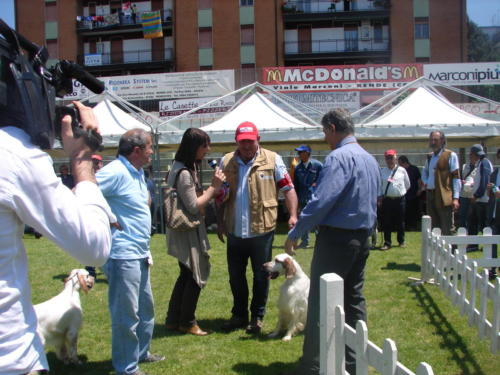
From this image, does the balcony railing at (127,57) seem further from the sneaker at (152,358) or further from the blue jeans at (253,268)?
the sneaker at (152,358)

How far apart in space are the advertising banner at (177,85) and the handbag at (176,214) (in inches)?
723

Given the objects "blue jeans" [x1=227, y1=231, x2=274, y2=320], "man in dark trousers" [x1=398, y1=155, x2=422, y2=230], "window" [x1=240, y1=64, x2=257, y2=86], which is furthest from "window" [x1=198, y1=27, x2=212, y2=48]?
"blue jeans" [x1=227, y1=231, x2=274, y2=320]

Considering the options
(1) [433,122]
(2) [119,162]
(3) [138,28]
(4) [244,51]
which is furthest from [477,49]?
(2) [119,162]

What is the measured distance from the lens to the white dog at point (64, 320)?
404cm

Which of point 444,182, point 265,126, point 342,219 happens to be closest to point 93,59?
point 265,126

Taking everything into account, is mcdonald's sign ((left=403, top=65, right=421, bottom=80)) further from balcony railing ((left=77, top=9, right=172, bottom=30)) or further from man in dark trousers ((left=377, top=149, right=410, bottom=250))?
balcony railing ((left=77, top=9, right=172, bottom=30))

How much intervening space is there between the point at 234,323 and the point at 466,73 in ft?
62.5

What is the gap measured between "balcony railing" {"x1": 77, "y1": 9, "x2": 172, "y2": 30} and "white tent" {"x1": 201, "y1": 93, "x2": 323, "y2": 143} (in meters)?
29.7

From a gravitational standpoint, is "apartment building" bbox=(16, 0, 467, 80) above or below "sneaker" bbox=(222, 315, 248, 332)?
above

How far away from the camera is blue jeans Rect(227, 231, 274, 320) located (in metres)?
4.77

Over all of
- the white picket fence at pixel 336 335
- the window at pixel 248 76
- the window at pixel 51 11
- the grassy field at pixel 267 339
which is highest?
the window at pixel 51 11

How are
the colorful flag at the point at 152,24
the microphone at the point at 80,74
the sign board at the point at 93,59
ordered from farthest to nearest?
the sign board at the point at 93,59, the colorful flag at the point at 152,24, the microphone at the point at 80,74

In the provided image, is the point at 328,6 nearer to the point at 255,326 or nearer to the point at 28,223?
the point at 255,326

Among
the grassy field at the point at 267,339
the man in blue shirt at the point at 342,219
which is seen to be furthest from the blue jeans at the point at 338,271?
the grassy field at the point at 267,339
